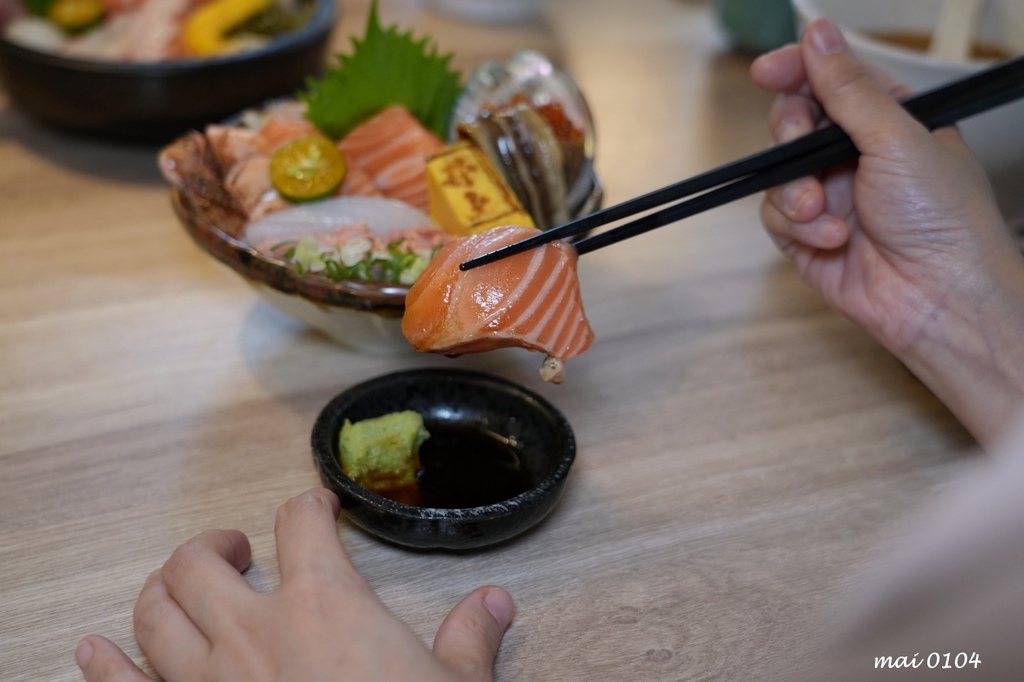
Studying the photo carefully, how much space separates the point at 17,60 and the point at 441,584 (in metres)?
1.37

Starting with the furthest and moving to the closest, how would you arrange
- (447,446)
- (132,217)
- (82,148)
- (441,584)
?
(82,148) → (132,217) → (447,446) → (441,584)

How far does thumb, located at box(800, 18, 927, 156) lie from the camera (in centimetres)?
116

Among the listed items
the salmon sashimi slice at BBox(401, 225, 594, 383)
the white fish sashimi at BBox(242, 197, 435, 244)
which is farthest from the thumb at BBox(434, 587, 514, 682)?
the white fish sashimi at BBox(242, 197, 435, 244)

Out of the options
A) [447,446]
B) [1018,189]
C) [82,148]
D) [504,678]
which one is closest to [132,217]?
[82,148]

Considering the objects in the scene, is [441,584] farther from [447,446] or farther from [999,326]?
[999,326]

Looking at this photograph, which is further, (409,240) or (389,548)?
(409,240)

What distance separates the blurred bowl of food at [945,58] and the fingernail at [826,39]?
1.10 ft

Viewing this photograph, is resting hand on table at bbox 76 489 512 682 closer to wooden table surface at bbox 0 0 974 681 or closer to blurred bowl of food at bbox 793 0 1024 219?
wooden table surface at bbox 0 0 974 681

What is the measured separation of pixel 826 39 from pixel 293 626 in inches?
39.0

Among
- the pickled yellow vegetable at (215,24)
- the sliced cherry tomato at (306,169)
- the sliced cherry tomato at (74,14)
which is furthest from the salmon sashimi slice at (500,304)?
the sliced cherry tomato at (74,14)

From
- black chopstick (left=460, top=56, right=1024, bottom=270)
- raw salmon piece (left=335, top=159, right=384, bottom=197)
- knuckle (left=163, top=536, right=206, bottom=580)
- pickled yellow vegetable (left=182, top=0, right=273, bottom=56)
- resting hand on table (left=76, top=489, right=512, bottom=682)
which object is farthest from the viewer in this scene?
pickled yellow vegetable (left=182, top=0, right=273, bottom=56)

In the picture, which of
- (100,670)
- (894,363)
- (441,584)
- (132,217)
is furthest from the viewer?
(132,217)

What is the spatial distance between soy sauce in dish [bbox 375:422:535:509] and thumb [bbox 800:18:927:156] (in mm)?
598

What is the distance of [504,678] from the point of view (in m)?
0.88
